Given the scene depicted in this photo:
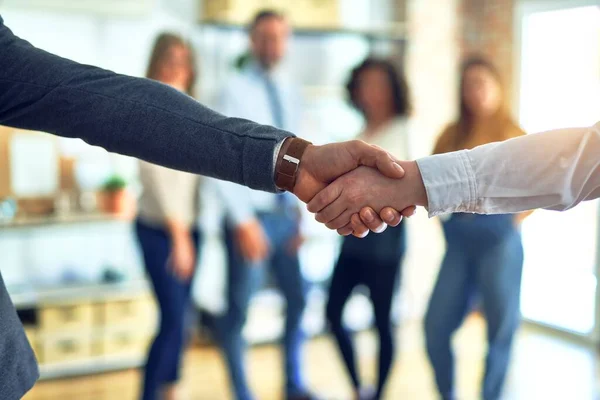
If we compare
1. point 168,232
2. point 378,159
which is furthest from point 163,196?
point 378,159

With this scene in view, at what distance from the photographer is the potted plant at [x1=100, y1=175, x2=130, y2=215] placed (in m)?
3.32

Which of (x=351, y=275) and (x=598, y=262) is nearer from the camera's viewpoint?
(x=351, y=275)

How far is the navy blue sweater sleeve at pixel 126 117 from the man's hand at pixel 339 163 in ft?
0.59

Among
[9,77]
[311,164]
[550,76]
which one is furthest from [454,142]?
[550,76]

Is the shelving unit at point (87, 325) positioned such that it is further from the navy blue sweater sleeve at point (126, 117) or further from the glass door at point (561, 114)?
the navy blue sweater sleeve at point (126, 117)

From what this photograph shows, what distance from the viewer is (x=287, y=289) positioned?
2637 millimetres

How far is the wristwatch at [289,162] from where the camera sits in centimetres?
107

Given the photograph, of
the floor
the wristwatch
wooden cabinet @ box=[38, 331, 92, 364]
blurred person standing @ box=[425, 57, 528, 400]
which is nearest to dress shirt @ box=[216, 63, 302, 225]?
blurred person standing @ box=[425, 57, 528, 400]

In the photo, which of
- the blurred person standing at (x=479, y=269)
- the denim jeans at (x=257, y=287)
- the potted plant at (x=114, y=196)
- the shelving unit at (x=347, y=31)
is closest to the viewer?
the blurred person standing at (x=479, y=269)

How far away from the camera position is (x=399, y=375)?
3.17m

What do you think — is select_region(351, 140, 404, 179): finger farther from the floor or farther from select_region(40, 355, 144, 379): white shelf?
select_region(40, 355, 144, 379): white shelf

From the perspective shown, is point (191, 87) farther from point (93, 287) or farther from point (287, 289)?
point (93, 287)

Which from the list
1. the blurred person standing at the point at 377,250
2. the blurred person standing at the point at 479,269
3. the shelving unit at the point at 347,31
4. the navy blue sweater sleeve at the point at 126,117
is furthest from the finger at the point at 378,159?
the shelving unit at the point at 347,31

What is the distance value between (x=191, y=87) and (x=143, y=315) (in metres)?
1.30
